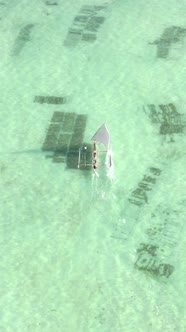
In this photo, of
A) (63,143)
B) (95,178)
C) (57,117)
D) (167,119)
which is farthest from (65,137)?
(167,119)

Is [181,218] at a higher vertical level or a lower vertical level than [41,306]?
higher

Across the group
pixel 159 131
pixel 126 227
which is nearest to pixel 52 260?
pixel 126 227

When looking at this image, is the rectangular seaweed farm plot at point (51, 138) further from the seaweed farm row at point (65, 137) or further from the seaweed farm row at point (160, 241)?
the seaweed farm row at point (160, 241)

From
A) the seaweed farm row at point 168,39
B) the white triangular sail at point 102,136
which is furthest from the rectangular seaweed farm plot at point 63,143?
the seaweed farm row at point 168,39

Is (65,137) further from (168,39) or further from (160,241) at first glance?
(168,39)

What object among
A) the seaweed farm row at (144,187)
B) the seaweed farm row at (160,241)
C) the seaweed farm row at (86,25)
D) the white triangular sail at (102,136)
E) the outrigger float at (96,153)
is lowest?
the seaweed farm row at (160,241)

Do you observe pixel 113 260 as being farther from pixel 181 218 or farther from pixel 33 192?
pixel 33 192

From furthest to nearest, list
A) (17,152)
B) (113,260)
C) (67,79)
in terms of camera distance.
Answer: (67,79) < (17,152) < (113,260)
